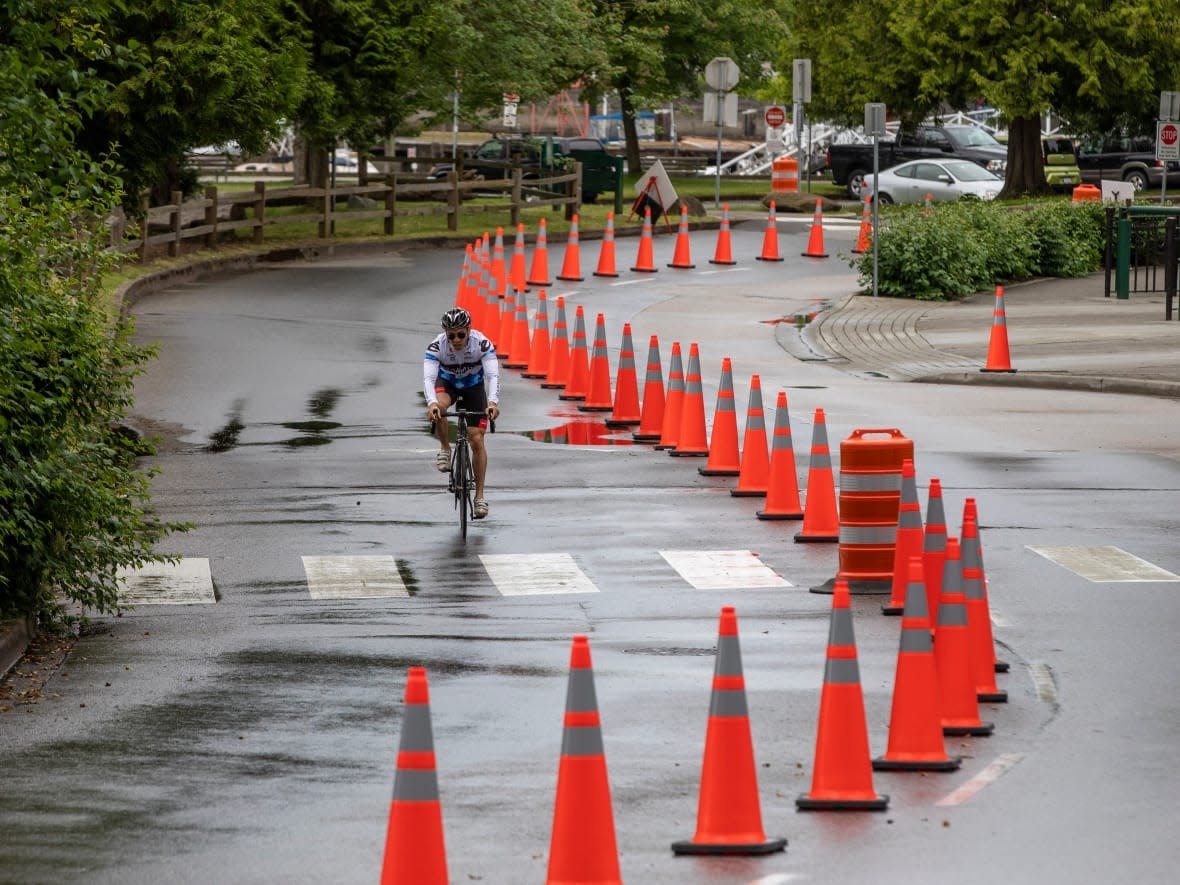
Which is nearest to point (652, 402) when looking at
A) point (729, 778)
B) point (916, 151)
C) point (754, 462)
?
point (754, 462)

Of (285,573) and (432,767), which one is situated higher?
(432,767)

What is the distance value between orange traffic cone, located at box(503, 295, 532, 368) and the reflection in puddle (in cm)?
433

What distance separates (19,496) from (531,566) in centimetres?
381

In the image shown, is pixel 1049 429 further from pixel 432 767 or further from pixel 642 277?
pixel 642 277

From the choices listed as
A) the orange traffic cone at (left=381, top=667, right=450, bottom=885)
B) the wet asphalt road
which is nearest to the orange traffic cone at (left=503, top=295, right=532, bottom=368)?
the wet asphalt road

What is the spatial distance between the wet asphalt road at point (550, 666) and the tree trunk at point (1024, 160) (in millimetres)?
29502

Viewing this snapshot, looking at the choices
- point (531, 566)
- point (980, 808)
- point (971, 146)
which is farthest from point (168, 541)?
point (971, 146)

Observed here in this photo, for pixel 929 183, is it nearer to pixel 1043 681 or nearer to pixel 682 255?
pixel 682 255

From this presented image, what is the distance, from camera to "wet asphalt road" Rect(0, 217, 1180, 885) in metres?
7.65

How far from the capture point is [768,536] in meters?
14.8

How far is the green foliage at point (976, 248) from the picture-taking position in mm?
32312

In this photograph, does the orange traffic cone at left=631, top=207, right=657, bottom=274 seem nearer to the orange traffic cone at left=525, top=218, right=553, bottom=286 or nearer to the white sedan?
the orange traffic cone at left=525, top=218, right=553, bottom=286

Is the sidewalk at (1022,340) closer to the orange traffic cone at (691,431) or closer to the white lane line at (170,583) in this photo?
the orange traffic cone at (691,431)

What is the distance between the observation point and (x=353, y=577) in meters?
13.6
